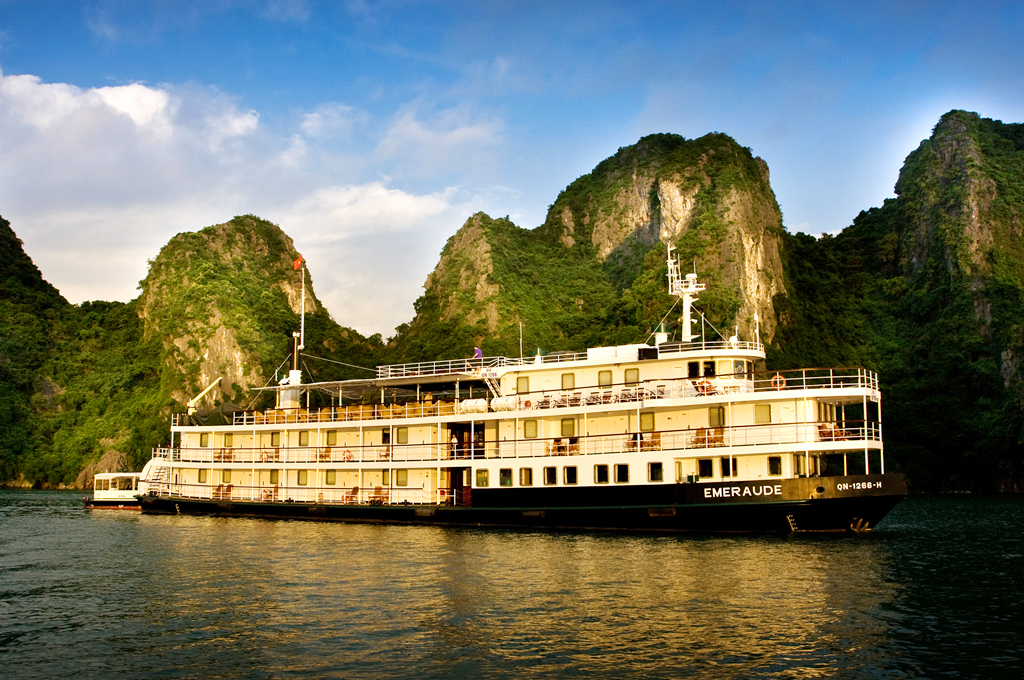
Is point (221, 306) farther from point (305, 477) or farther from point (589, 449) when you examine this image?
point (589, 449)

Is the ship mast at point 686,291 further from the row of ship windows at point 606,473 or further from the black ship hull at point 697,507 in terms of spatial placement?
the black ship hull at point 697,507

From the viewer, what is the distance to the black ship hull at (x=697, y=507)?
28.5m

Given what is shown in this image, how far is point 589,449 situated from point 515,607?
1405cm

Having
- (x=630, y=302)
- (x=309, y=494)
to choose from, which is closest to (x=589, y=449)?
(x=309, y=494)

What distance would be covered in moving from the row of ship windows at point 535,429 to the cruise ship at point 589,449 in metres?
0.07

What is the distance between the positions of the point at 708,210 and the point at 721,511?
84.0 metres

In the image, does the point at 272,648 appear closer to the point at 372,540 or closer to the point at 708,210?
the point at 372,540

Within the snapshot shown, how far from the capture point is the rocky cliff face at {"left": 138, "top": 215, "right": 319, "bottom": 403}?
105 metres

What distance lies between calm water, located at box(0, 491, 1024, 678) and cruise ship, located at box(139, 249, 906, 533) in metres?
1.45

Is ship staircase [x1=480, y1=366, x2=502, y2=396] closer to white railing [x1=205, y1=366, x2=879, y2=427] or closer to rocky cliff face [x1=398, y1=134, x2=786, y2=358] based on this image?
white railing [x1=205, y1=366, x2=879, y2=427]

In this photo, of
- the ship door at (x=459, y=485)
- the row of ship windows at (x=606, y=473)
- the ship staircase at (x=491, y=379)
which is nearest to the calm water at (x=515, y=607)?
the row of ship windows at (x=606, y=473)

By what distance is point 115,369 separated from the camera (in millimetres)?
107812

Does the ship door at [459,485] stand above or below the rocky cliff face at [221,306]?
below

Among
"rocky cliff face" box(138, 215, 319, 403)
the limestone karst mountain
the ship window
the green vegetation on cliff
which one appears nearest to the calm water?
the ship window
